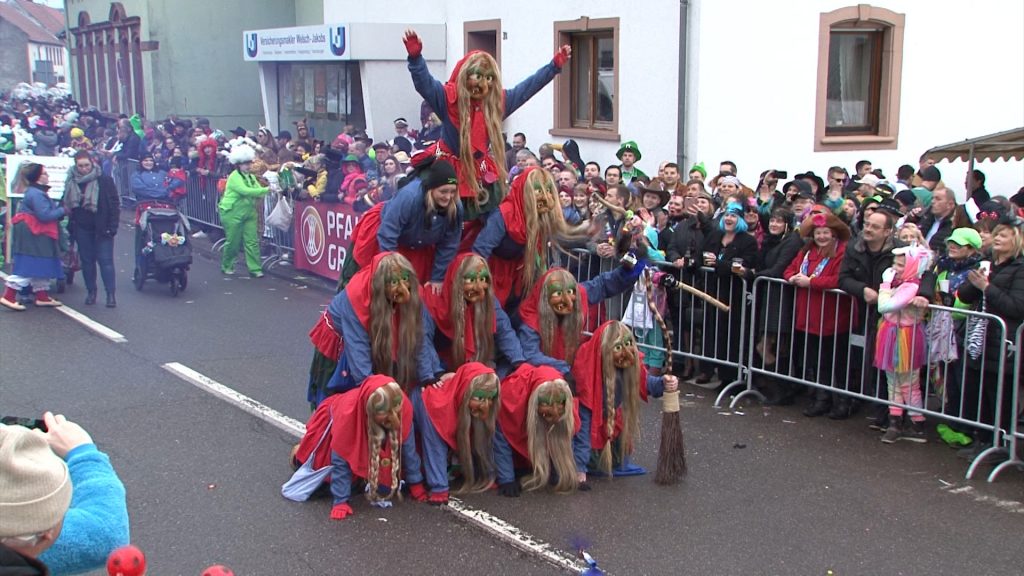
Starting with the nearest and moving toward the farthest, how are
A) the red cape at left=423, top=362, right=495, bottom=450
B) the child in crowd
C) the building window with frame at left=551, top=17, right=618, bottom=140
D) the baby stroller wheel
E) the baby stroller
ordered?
the red cape at left=423, top=362, right=495, bottom=450
the child in crowd
the baby stroller
the baby stroller wheel
the building window with frame at left=551, top=17, right=618, bottom=140

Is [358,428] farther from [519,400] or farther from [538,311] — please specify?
[538,311]

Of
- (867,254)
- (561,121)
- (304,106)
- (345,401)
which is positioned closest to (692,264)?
(867,254)

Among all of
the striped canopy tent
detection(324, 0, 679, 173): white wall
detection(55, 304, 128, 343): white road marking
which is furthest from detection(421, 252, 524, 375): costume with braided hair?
detection(324, 0, 679, 173): white wall

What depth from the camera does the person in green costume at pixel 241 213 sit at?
14.1 metres

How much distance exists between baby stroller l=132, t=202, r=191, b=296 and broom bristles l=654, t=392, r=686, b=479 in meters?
8.07

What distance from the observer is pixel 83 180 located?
A: 11.9 m

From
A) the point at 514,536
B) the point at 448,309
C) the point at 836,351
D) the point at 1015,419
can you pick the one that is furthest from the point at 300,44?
the point at 1015,419

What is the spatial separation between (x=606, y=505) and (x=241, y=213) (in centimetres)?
934

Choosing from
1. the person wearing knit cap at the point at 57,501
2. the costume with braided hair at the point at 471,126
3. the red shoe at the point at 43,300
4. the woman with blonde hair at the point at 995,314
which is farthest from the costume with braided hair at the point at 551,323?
the red shoe at the point at 43,300

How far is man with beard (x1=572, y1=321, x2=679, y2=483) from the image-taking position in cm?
635

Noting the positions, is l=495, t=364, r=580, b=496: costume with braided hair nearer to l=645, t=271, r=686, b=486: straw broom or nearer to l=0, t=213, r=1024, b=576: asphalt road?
l=0, t=213, r=1024, b=576: asphalt road

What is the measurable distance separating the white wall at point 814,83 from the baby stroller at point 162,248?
645cm

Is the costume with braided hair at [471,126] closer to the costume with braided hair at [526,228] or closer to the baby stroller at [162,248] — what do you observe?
the costume with braided hair at [526,228]

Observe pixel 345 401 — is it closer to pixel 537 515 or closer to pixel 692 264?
pixel 537 515
